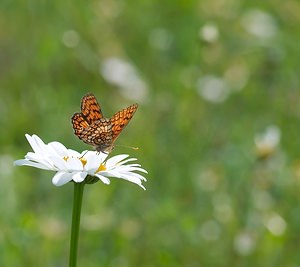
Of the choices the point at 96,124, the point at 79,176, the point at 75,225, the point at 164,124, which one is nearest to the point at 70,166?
the point at 79,176

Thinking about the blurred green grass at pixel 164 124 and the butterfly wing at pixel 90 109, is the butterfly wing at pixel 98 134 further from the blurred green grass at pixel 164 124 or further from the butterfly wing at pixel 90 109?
the blurred green grass at pixel 164 124

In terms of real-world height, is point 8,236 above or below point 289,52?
below

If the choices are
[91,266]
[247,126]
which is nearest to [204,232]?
[91,266]

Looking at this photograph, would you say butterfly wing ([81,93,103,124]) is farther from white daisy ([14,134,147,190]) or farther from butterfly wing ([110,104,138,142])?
white daisy ([14,134,147,190])

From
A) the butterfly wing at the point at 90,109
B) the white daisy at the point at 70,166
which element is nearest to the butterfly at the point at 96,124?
the butterfly wing at the point at 90,109

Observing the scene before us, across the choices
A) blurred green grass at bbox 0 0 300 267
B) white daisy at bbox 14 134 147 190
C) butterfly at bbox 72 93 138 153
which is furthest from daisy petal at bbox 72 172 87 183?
blurred green grass at bbox 0 0 300 267

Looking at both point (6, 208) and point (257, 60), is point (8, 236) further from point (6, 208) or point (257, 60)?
point (257, 60)
